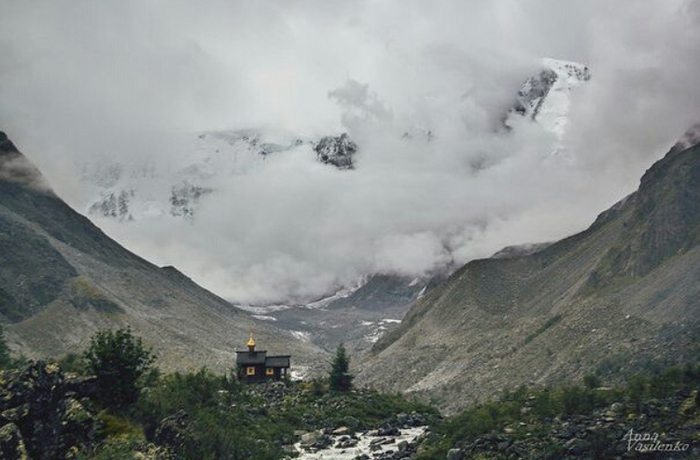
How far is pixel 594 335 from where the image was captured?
518 ft

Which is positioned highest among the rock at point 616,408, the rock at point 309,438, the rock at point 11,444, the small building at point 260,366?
the small building at point 260,366

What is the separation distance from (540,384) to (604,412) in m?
76.9

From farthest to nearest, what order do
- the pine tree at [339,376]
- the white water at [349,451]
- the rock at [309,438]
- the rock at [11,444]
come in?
the pine tree at [339,376] → the rock at [309,438] → the white water at [349,451] → the rock at [11,444]

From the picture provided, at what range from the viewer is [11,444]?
43.3 meters

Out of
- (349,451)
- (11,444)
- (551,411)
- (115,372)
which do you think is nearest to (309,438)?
(349,451)

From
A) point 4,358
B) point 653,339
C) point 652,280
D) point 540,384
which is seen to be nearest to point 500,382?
point 540,384

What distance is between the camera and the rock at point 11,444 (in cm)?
4284

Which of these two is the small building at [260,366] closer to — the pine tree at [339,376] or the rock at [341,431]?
the pine tree at [339,376]

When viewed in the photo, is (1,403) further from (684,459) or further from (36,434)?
(684,459)

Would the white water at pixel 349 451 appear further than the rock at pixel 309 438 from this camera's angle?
No

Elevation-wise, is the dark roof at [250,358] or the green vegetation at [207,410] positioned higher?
the dark roof at [250,358]

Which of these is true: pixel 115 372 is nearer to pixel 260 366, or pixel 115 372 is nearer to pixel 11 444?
pixel 11 444

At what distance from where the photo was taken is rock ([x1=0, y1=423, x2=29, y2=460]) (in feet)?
141

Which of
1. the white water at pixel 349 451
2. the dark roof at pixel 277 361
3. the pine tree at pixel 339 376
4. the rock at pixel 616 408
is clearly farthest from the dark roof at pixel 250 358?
the rock at pixel 616 408
